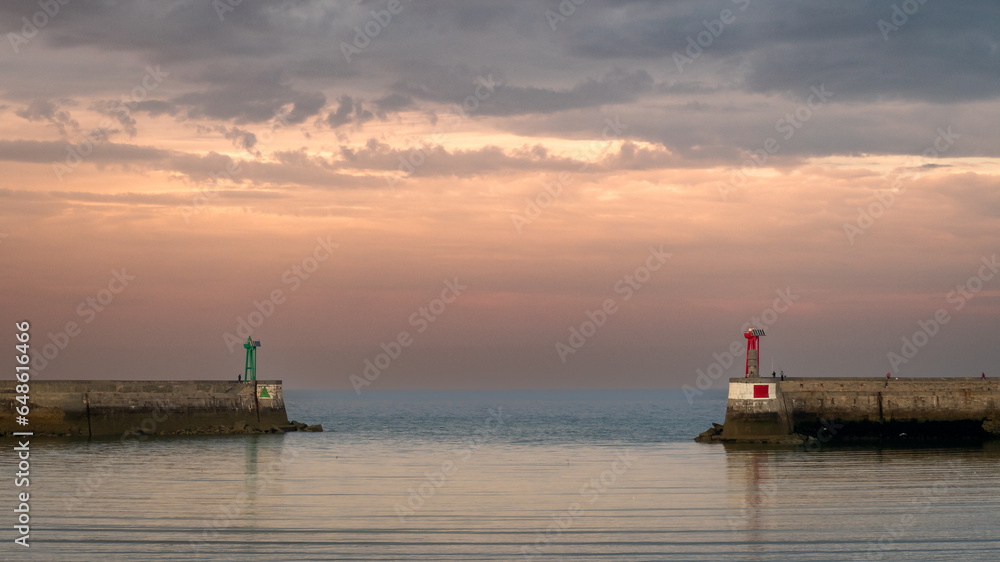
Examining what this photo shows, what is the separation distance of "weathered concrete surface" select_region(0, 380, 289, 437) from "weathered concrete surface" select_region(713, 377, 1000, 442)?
3209cm

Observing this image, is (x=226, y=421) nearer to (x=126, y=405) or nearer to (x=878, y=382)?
(x=126, y=405)

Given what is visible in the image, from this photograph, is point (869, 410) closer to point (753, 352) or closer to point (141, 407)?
point (753, 352)

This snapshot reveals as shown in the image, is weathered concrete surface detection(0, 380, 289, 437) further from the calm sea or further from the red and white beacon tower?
the red and white beacon tower

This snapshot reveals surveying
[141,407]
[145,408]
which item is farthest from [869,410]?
[141,407]

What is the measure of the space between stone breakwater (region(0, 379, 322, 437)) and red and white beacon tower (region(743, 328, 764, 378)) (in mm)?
32797

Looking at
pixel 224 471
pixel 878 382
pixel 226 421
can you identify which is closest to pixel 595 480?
pixel 224 471

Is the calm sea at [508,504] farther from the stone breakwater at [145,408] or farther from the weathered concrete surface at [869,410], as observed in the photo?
the stone breakwater at [145,408]

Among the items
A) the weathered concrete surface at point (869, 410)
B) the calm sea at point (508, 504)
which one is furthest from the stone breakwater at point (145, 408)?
the weathered concrete surface at point (869, 410)

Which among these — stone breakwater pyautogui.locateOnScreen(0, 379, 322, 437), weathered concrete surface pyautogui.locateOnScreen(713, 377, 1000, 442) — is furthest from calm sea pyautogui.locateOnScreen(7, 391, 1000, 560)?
Answer: stone breakwater pyautogui.locateOnScreen(0, 379, 322, 437)

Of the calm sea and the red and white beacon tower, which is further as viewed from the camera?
the red and white beacon tower

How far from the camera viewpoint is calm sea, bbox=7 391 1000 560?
24844 mm

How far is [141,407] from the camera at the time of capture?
6391cm

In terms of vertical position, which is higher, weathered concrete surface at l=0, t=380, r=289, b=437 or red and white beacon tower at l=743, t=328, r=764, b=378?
red and white beacon tower at l=743, t=328, r=764, b=378

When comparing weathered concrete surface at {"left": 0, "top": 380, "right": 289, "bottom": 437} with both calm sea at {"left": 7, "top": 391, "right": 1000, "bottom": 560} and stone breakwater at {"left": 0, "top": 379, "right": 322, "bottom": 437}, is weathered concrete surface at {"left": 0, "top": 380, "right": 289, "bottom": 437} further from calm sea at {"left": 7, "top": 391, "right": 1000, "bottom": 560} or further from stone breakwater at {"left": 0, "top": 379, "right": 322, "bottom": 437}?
calm sea at {"left": 7, "top": 391, "right": 1000, "bottom": 560}
